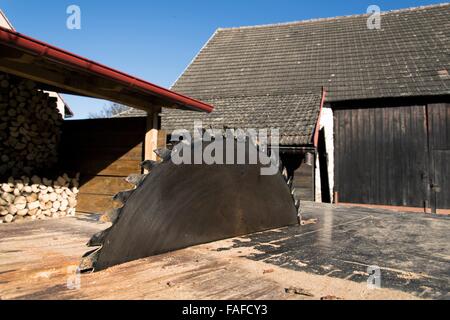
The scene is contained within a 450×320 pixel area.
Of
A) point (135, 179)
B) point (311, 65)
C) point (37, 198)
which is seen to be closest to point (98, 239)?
point (135, 179)

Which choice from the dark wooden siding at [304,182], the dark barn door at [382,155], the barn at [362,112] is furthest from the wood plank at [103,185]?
the dark barn door at [382,155]

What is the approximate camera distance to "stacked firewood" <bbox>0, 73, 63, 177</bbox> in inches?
191

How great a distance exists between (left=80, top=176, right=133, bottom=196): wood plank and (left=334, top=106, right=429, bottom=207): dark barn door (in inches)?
283

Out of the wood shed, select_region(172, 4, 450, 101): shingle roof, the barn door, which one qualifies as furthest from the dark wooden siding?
the wood shed

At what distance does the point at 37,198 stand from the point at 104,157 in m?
1.07

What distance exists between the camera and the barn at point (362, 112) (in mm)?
9023

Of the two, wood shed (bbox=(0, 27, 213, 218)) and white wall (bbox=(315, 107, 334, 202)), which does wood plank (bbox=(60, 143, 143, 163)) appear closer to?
wood shed (bbox=(0, 27, 213, 218))

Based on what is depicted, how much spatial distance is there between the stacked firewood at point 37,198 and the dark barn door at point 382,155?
7.72m

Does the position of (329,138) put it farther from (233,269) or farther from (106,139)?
(233,269)

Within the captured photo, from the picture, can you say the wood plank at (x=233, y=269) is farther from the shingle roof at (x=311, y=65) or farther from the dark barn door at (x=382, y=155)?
the dark barn door at (x=382, y=155)

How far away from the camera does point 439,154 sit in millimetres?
9219

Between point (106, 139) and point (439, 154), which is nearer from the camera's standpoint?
point (106, 139)

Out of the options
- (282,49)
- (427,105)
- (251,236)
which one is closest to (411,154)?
(427,105)
